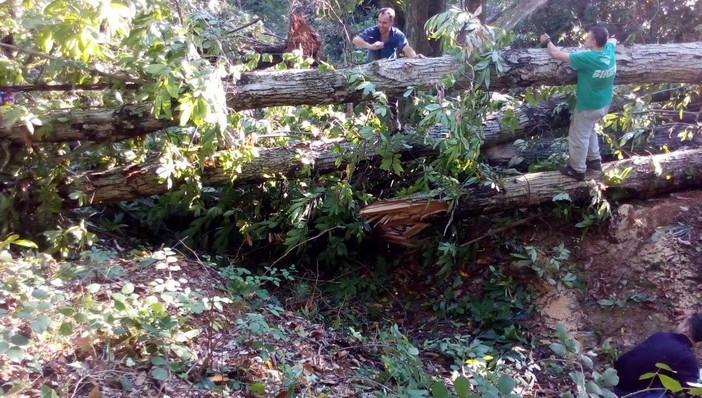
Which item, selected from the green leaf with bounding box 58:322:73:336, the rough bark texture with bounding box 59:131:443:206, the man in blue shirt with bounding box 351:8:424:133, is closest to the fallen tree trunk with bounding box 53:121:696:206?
the rough bark texture with bounding box 59:131:443:206

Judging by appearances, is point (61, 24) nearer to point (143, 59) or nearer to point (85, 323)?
point (143, 59)

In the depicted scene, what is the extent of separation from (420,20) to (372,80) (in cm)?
339

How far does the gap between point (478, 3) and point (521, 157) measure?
3.50m

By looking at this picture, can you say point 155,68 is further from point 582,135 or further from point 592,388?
point 582,135

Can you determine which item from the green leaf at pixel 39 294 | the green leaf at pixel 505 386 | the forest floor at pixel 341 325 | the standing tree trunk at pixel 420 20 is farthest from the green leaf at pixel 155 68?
the standing tree trunk at pixel 420 20

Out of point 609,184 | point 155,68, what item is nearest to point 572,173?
point 609,184

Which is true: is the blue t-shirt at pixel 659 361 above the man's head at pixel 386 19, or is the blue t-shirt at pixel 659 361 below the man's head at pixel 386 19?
below

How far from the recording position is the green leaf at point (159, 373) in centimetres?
310

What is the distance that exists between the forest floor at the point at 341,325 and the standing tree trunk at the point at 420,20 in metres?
3.30

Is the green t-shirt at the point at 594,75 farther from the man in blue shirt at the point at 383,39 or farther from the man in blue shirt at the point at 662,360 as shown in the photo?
the man in blue shirt at the point at 662,360

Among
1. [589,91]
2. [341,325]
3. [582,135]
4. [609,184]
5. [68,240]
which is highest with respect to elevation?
[589,91]

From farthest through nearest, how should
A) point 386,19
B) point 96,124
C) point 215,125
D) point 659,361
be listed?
point 386,19, point 96,124, point 215,125, point 659,361

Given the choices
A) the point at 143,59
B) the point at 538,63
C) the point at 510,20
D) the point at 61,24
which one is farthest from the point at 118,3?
the point at 510,20

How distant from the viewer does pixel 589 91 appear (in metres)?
5.70
